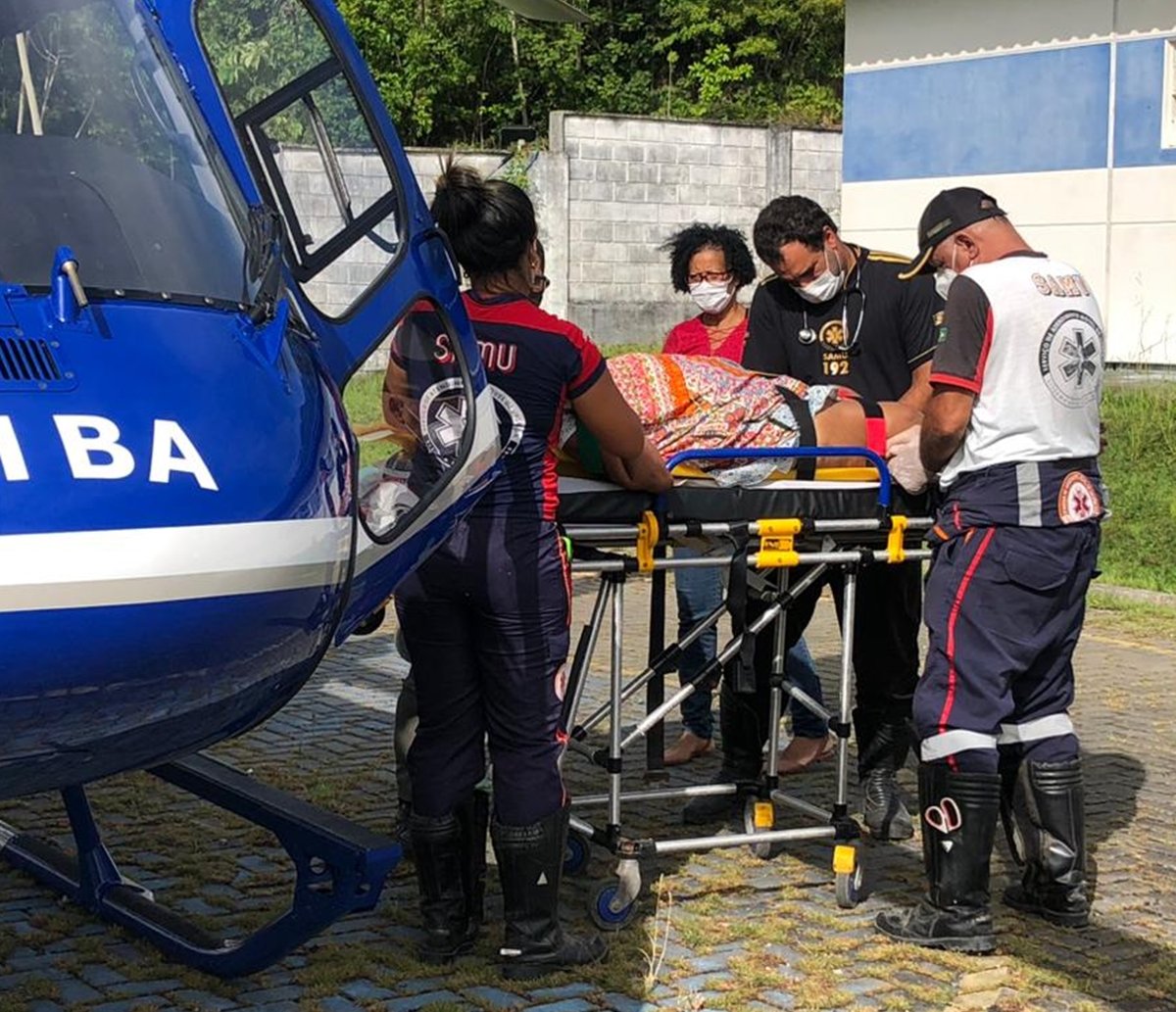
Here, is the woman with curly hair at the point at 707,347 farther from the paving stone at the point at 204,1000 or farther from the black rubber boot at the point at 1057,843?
the paving stone at the point at 204,1000

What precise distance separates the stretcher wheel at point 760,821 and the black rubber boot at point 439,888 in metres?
1.10

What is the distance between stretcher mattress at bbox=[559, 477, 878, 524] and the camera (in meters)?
5.02

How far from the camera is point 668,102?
32.4 meters

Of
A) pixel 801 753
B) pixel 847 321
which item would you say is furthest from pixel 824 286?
pixel 801 753

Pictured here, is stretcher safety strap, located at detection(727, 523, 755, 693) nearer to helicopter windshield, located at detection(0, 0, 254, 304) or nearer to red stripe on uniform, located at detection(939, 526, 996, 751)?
red stripe on uniform, located at detection(939, 526, 996, 751)

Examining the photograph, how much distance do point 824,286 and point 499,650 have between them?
2.11 meters

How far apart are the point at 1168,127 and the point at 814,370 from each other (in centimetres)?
1366

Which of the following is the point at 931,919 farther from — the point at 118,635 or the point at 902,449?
the point at 118,635

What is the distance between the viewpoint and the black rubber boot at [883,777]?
5.99m

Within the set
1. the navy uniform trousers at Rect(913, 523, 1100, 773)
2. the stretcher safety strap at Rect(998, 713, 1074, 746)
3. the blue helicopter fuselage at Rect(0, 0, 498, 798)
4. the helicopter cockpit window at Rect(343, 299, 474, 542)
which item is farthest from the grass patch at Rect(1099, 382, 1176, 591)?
the blue helicopter fuselage at Rect(0, 0, 498, 798)

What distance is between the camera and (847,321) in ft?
20.4

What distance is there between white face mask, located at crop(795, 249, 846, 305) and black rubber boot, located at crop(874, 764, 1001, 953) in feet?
5.99

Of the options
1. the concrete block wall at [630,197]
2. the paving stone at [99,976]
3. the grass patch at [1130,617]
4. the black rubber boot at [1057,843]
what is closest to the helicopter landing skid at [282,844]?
the paving stone at [99,976]

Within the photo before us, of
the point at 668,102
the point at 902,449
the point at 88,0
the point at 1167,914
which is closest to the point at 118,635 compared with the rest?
the point at 88,0
